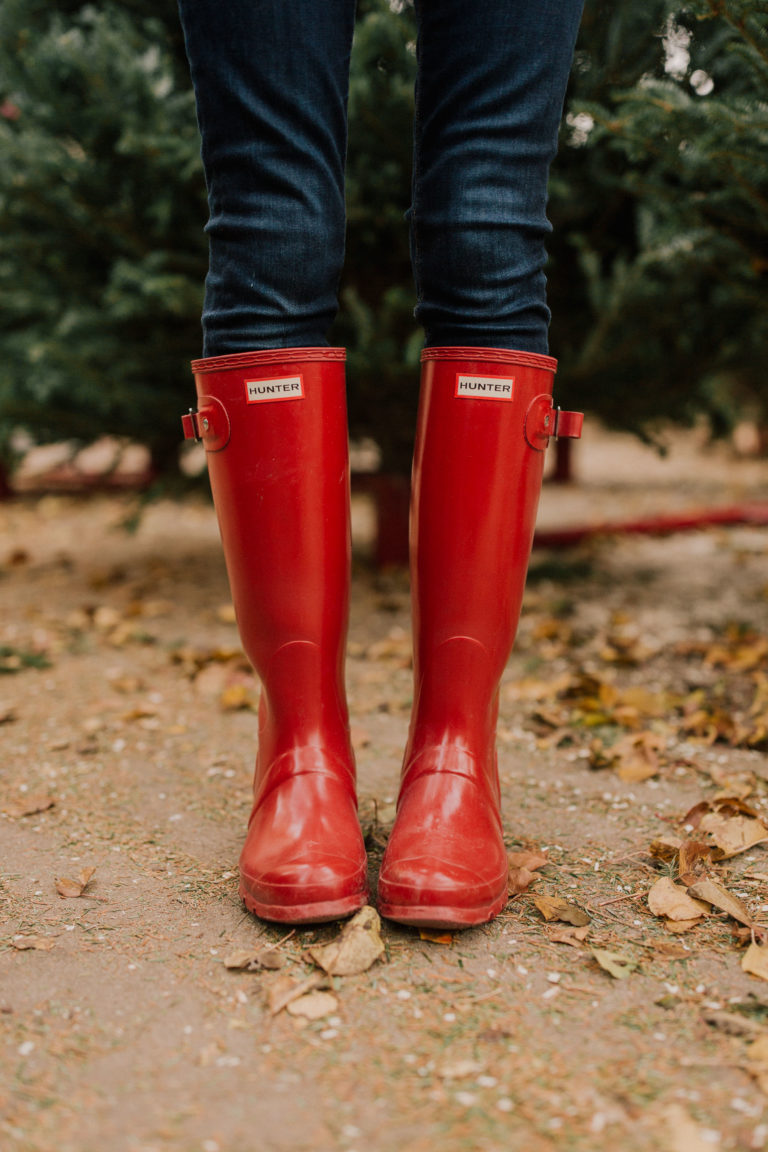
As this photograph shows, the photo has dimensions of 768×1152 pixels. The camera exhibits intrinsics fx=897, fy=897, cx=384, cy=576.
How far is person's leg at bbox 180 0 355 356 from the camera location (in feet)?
2.59

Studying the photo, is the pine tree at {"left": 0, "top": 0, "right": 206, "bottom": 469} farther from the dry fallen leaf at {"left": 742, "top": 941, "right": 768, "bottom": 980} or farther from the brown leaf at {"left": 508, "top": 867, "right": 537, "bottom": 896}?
the dry fallen leaf at {"left": 742, "top": 941, "right": 768, "bottom": 980}

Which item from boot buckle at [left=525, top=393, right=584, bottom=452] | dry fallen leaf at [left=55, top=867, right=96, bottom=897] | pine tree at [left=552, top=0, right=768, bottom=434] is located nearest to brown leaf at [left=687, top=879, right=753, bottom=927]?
boot buckle at [left=525, top=393, right=584, bottom=452]

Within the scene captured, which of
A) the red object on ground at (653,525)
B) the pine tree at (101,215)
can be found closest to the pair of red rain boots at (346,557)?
the pine tree at (101,215)

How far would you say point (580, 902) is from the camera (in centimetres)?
87

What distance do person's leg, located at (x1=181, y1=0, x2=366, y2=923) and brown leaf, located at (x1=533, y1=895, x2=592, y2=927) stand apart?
0.18m

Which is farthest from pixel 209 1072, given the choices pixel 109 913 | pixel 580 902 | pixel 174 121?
pixel 174 121

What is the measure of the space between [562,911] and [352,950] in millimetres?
210

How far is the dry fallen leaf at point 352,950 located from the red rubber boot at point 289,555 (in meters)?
0.06

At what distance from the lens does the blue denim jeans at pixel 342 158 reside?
2.62ft

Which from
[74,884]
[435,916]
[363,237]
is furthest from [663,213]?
[74,884]

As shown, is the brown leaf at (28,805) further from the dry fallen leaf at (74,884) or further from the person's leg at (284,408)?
the person's leg at (284,408)

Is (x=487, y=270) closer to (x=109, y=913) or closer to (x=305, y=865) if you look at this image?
(x=305, y=865)

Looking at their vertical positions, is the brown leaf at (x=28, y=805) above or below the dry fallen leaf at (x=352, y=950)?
below

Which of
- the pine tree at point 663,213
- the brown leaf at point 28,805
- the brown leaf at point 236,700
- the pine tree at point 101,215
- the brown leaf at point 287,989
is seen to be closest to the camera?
the brown leaf at point 287,989
